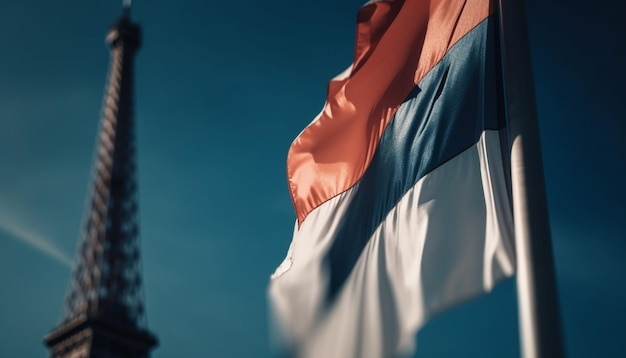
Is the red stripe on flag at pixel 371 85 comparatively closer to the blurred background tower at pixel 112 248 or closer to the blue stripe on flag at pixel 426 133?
the blue stripe on flag at pixel 426 133

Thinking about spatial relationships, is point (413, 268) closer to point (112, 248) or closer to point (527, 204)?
point (527, 204)

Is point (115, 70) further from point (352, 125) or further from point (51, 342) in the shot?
point (352, 125)

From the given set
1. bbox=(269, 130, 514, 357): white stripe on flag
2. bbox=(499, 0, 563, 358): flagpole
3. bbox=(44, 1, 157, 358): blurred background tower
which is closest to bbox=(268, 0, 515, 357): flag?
bbox=(269, 130, 514, 357): white stripe on flag

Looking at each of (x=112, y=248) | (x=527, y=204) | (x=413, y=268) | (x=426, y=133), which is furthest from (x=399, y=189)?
(x=112, y=248)

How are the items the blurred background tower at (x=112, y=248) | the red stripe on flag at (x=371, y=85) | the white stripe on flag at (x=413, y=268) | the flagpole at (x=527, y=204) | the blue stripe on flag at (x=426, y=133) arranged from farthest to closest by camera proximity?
the blurred background tower at (x=112, y=248), the red stripe on flag at (x=371, y=85), the blue stripe on flag at (x=426, y=133), the white stripe on flag at (x=413, y=268), the flagpole at (x=527, y=204)

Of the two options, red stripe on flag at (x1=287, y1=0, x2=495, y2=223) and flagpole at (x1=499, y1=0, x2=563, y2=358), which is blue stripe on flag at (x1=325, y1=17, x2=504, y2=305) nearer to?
red stripe on flag at (x1=287, y1=0, x2=495, y2=223)

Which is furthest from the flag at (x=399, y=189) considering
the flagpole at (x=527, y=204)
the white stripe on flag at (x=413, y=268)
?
the flagpole at (x=527, y=204)

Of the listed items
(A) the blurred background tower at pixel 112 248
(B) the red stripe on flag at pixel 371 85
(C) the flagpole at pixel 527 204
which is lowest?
Result: (C) the flagpole at pixel 527 204

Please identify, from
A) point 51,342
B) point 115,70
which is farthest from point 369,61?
point 115,70
